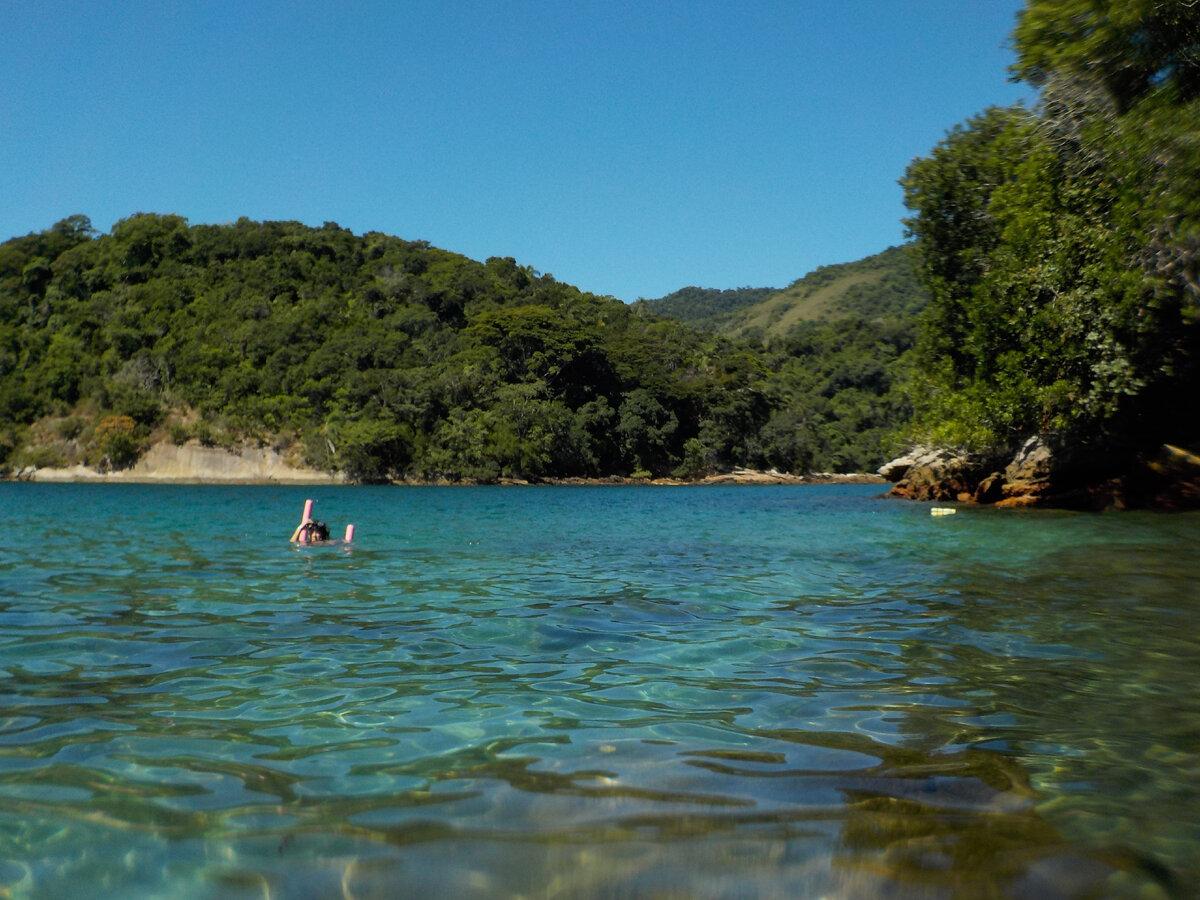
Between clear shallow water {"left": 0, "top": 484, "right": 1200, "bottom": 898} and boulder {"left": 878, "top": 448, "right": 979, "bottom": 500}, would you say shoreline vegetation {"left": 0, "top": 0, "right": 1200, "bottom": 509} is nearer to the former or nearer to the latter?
boulder {"left": 878, "top": 448, "right": 979, "bottom": 500}

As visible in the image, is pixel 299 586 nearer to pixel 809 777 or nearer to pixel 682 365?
pixel 809 777

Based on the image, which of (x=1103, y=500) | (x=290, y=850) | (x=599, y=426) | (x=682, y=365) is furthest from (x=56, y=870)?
(x=682, y=365)

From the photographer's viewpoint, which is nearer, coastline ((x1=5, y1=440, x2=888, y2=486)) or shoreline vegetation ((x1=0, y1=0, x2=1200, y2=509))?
shoreline vegetation ((x1=0, y1=0, x2=1200, y2=509))

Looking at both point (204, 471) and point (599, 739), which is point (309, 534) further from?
point (204, 471)

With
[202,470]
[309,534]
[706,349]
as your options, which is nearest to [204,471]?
[202,470]

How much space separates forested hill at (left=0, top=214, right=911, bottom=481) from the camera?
7738cm

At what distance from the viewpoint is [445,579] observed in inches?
429

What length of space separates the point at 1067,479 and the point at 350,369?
6958 centimetres

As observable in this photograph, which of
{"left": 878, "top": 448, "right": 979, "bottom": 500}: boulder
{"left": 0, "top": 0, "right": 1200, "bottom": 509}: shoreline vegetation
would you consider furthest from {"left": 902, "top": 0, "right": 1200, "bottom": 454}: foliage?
{"left": 878, "top": 448, "right": 979, "bottom": 500}: boulder

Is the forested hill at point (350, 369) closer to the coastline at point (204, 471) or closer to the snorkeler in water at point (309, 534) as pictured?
the coastline at point (204, 471)

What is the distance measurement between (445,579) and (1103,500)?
73.9 feet

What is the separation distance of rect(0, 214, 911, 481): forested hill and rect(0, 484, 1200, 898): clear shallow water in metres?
67.9

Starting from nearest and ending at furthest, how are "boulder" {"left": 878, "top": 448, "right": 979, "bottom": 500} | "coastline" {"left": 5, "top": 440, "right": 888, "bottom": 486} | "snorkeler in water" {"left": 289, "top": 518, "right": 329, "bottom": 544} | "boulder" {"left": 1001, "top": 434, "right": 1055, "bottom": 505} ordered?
"snorkeler in water" {"left": 289, "top": 518, "right": 329, "bottom": 544} < "boulder" {"left": 1001, "top": 434, "right": 1055, "bottom": 505} < "boulder" {"left": 878, "top": 448, "right": 979, "bottom": 500} < "coastline" {"left": 5, "top": 440, "right": 888, "bottom": 486}

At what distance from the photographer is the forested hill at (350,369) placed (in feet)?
254
